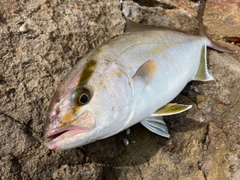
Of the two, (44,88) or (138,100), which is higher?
(138,100)

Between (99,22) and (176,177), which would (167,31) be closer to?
(99,22)

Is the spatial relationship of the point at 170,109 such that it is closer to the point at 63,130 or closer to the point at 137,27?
the point at 137,27

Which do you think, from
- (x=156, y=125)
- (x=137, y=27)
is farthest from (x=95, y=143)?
(x=137, y=27)

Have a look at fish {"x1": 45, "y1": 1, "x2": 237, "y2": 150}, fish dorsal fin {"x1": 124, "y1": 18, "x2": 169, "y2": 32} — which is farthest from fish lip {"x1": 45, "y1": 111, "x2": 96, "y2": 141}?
fish dorsal fin {"x1": 124, "y1": 18, "x2": 169, "y2": 32}

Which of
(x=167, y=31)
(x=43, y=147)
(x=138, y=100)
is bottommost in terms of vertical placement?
(x=43, y=147)

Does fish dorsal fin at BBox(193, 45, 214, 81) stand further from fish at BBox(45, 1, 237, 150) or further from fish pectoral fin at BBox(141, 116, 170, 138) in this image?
fish pectoral fin at BBox(141, 116, 170, 138)

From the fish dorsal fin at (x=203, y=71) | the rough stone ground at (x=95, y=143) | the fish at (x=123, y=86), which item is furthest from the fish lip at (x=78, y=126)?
the fish dorsal fin at (x=203, y=71)

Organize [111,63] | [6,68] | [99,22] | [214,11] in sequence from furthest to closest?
[214,11] → [99,22] → [6,68] → [111,63]

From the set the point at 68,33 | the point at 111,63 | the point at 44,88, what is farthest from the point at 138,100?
the point at 68,33
